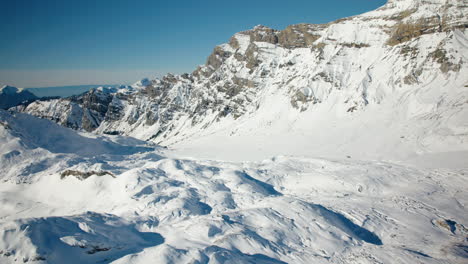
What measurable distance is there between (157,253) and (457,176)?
41.0m

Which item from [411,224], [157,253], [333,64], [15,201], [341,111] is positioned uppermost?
[333,64]

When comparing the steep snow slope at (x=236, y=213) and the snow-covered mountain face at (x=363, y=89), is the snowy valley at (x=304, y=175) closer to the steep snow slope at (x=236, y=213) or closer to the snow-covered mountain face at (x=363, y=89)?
the steep snow slope at (x=236, y=213)

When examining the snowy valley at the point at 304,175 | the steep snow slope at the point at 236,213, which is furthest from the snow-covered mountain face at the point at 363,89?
the steep snow slope at the point at 236,213

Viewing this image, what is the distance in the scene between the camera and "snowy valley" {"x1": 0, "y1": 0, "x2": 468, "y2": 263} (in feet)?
64.6

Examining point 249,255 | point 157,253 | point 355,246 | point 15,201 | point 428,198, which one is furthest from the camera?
point 15,201

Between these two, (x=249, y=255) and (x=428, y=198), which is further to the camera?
(x=428, y=198)

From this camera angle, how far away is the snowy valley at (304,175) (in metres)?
19.7

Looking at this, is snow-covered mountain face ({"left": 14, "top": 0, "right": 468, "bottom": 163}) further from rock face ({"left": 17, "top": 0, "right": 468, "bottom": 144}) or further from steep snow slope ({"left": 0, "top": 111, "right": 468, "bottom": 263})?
steep snow slope ({"left": 0, "top": 111, "right": 468, "bottom": 263})

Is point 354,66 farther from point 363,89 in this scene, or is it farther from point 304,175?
point 304,175

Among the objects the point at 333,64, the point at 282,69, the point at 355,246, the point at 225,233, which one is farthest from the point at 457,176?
the point at 282,69

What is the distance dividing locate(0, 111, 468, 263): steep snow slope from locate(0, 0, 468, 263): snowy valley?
159 mm

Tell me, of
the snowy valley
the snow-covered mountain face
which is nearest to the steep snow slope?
the snowy valley

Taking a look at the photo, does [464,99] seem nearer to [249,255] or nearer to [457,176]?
[457,176]

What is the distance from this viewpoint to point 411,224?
77.8 feet
